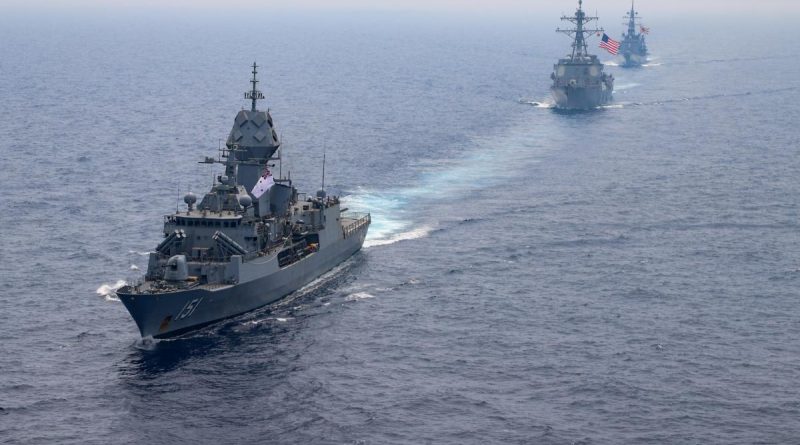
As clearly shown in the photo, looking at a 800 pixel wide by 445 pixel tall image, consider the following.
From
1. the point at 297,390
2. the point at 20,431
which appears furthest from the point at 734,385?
the point at 20,431

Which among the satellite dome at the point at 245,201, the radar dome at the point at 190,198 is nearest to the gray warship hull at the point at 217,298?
the satellite dome at the point at 245,201

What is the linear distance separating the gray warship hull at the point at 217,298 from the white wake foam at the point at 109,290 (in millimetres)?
7326

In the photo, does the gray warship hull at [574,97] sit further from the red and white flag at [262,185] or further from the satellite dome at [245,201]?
the satellite dome at [245,201]

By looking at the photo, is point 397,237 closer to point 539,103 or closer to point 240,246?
point 240,246

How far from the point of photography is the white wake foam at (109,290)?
259ft

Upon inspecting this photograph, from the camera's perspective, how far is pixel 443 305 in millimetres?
79062

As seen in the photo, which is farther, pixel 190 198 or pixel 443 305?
pixel 190 198

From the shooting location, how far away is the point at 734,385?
6469 centimetres

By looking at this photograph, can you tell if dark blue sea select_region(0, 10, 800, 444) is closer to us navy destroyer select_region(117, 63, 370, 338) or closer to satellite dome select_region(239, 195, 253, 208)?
us navy destroyer select_region(117, 63, 370, 338)

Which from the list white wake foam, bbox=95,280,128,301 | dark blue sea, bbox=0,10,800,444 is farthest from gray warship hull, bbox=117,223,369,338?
white wake foam, bbox=95,280,128,301

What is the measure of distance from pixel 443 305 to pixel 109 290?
23.1 meters

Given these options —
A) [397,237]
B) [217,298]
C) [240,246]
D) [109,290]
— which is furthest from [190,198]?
[397,237]

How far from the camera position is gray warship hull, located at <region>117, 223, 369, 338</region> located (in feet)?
232

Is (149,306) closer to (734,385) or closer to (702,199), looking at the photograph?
(734,385)
